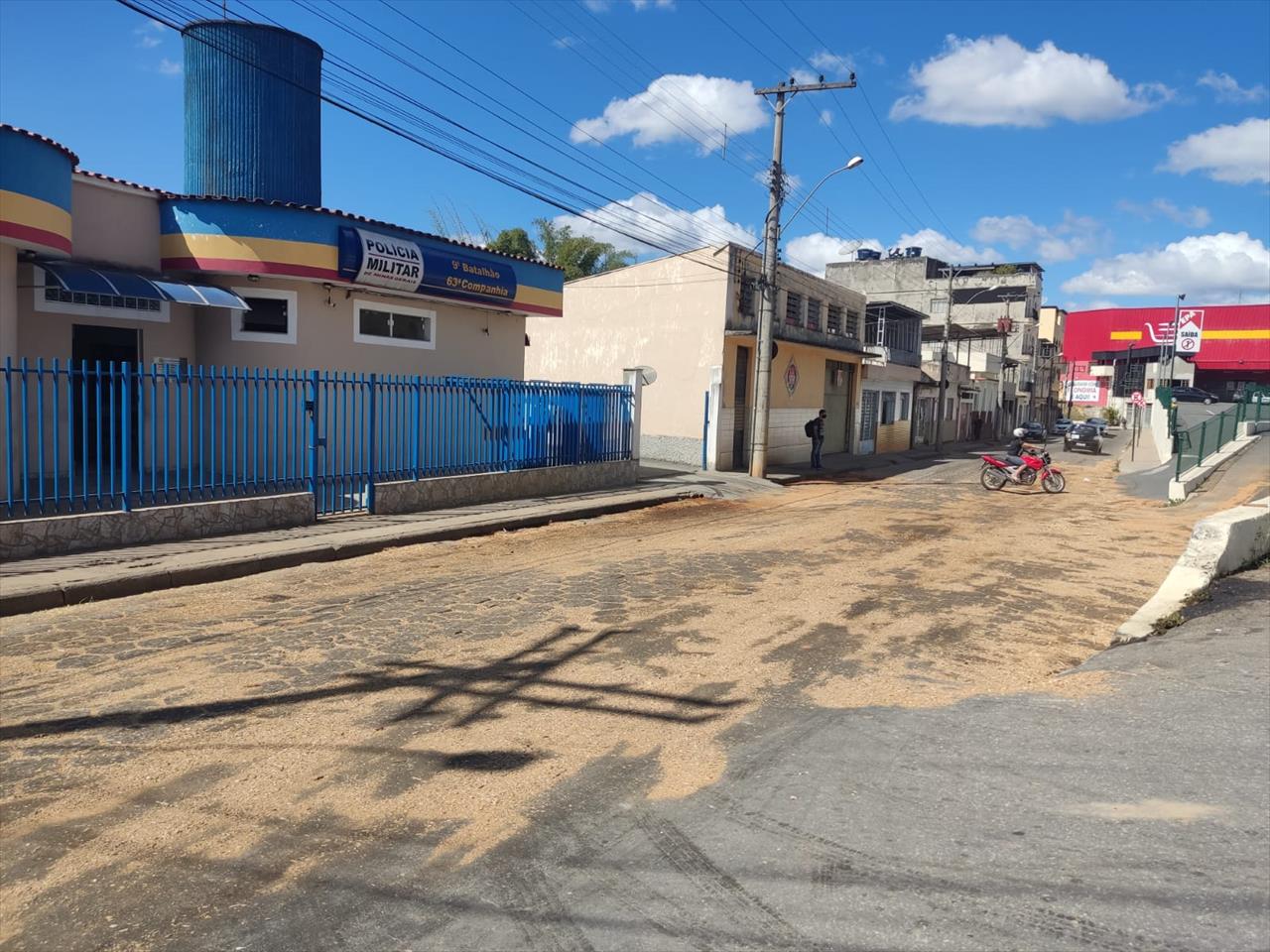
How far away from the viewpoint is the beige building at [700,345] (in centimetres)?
2447

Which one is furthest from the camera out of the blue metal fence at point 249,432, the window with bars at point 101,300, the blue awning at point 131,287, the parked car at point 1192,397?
the parked car at point 1192,397

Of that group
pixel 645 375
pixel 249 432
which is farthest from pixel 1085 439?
pixel 249 432

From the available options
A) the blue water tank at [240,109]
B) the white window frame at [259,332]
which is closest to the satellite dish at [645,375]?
the white window frame at [259,332]

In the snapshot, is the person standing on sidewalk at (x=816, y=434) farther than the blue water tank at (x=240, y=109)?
Yes

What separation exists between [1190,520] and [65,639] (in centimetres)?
1700

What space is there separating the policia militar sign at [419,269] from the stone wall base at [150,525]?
462cm

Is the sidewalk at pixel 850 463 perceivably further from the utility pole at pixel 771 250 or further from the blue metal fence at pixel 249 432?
the blue metal fence at pixel 249 432

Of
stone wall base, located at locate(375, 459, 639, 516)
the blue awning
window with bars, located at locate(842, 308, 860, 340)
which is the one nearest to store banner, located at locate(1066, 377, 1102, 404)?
window with bars, located at locate(842, 308, 860, 340)

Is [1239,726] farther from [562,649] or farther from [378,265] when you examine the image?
[378,265]

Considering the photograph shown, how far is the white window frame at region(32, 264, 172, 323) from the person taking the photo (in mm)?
11453

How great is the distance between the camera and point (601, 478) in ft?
59.6

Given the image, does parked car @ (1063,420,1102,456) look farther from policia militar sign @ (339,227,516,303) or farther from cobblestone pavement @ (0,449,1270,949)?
cobblestone pavement @ (0,449,1270,949)

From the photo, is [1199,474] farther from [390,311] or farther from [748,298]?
[390,311]

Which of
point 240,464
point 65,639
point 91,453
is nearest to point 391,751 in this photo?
point 65,639
